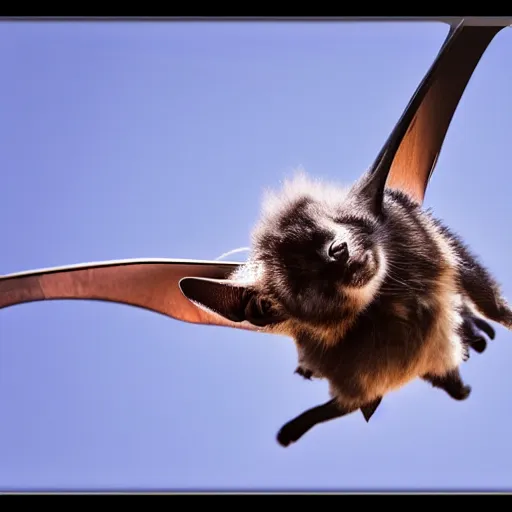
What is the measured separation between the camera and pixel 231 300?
1.40m

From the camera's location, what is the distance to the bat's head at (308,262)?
1401mm

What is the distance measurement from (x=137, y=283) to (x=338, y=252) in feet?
1.43

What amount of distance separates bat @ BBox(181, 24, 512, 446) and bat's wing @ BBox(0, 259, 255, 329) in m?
0.04

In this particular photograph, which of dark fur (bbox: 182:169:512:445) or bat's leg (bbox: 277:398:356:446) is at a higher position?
dark fur (bbox: 182:169:512:445)

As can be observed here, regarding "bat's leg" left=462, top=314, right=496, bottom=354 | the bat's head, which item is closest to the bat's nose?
the bat's head

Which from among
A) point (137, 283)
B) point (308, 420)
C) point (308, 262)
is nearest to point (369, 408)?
point (308, 420)

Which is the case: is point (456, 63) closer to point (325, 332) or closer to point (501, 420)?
point (325, 332)

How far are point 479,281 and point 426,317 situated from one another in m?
0.14

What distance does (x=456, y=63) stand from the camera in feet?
4.79

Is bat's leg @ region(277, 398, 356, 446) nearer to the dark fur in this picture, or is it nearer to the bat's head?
the dark fur

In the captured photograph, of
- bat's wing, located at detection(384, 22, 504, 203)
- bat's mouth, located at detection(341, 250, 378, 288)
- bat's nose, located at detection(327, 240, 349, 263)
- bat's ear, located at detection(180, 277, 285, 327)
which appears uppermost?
bat's wing, located at detection(384, 22, 504, 203)

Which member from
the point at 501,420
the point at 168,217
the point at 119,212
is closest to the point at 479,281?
the point at 501,420

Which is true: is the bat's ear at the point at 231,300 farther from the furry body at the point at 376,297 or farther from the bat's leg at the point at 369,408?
the bat's leg at the point at 369,408

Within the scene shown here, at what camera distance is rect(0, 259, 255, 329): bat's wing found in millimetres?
1434
